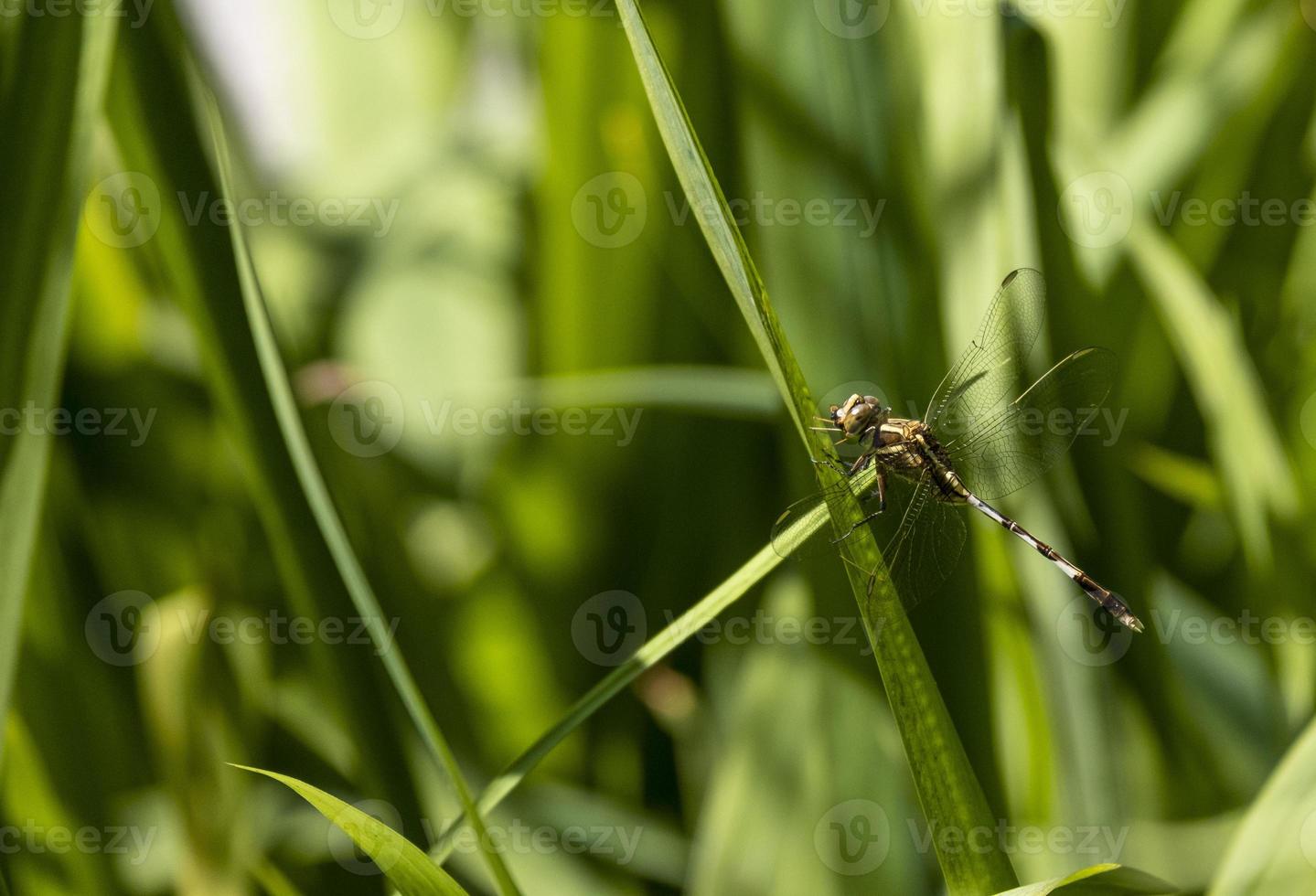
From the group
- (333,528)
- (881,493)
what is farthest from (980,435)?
A: (333,528)

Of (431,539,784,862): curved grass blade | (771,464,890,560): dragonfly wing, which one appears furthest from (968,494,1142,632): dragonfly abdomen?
(431,539,784,862): curved grass blade

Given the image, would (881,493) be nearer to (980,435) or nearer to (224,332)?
(980,435)

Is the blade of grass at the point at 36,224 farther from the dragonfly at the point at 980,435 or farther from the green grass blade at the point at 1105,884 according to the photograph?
the green grass blade at the point at 1105,884

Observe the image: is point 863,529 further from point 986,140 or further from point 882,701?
point 986,140

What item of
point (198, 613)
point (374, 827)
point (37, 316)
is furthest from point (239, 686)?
point (374, 827)

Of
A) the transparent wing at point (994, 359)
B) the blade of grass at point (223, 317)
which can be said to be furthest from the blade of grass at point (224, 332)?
the transparent wing at point (994, 359)

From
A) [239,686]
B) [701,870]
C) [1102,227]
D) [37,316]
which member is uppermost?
[1102,227]

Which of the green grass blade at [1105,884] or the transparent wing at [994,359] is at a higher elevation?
the transparent wing at [994,359]

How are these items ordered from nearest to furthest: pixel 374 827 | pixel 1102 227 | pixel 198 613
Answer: pixel 374 827 → pixel 198 613 → pixel 1102 227
